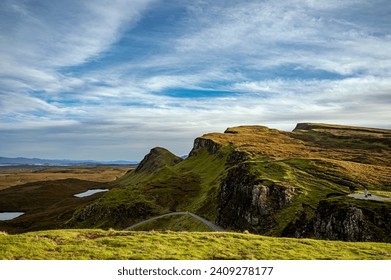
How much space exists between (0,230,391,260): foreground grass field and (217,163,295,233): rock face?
40193mm

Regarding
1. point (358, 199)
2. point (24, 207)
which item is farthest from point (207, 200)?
point (24, 207)

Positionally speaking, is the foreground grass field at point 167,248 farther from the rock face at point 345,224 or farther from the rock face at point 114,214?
the rock face at point 114,214

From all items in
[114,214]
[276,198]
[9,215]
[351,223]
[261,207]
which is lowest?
[9,215]

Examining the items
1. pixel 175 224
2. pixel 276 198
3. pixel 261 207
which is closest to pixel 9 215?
pixel 175 224

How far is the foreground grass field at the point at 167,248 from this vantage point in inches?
851

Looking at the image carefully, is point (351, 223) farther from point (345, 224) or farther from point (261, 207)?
point (261, 207)

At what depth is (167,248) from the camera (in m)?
23.8

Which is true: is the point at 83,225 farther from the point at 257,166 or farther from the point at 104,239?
the point at 104,239

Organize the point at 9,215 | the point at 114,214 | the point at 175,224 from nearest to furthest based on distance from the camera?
1. the point at 175,224
2. the point at 114,214
3. the point at 9,215

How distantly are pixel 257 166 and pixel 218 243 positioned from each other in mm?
67133

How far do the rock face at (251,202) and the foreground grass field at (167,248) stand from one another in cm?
4019

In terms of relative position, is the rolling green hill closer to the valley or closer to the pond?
the valley

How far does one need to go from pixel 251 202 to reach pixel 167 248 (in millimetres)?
54564
